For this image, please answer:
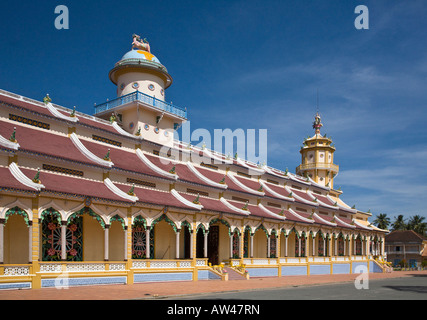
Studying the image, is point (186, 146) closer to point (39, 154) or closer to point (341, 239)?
point (39, 154)

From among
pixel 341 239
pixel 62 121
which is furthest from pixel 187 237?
pixel 341 239

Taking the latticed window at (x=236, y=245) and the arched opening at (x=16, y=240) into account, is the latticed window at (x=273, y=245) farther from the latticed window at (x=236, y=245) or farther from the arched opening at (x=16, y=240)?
the arched opening at (x=16, y=240)

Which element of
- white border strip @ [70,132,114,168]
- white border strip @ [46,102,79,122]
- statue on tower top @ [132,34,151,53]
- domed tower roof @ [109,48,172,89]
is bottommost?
white border strip @ [70,132,114,168]

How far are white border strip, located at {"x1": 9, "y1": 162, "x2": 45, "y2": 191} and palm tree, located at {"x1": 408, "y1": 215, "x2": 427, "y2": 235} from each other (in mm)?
98392

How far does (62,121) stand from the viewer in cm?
2645

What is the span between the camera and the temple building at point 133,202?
21.0 meters

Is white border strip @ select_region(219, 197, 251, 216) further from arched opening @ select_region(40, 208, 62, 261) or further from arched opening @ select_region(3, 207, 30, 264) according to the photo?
arched opening @ select_region(3, 207, 30, 264)

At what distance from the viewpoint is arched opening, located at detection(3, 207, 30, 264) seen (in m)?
20.8

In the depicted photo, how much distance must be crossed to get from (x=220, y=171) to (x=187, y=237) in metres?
8.74

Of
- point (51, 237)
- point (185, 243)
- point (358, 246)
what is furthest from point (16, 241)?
point (358, 246)

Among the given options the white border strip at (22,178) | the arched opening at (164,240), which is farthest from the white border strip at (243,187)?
the white border strip at (22,178)

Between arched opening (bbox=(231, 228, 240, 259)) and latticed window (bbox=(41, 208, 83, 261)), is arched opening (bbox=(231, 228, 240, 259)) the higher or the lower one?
the lower one

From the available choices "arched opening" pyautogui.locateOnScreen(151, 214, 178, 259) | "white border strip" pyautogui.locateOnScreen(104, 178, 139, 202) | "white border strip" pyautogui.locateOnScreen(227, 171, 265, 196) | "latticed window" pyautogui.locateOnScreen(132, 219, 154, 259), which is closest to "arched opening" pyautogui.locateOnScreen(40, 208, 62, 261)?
"white border strip" pyautogui.locateOnScreen(104, 178, 139, 202)

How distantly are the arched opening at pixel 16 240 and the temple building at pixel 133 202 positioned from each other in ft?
0.16
